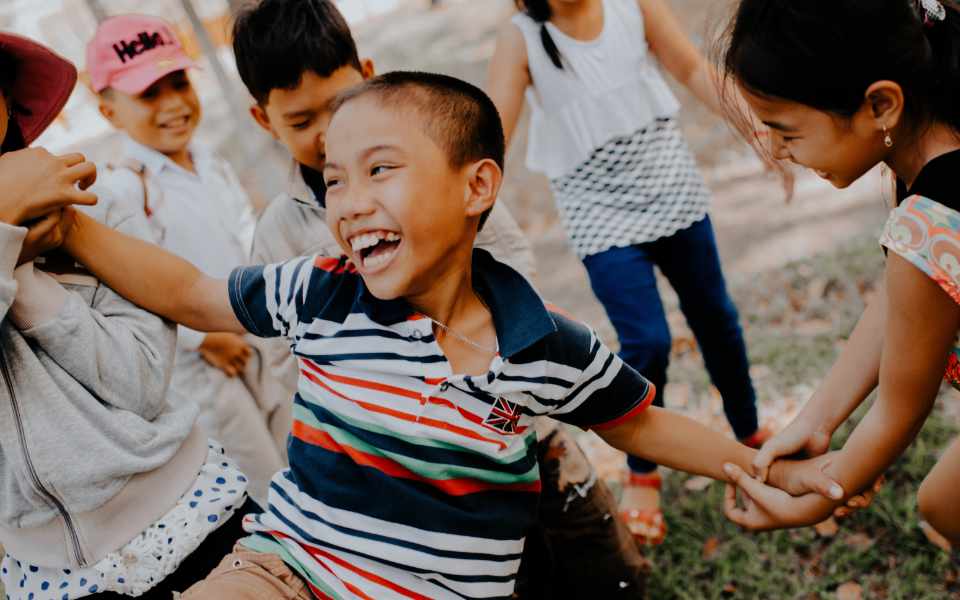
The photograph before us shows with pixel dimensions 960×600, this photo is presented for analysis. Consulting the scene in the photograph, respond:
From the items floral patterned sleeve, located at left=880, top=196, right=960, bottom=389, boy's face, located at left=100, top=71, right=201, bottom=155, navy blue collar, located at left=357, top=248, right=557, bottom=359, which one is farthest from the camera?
boy's face, located at left=100, top=71, right=201, bottom=155

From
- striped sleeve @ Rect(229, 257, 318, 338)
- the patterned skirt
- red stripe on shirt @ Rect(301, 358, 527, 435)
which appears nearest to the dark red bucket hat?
striped sleeve @ Rect(229, 257, 318, 338)

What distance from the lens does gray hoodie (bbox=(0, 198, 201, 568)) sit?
170cm

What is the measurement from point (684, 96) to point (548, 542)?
23.1 ft

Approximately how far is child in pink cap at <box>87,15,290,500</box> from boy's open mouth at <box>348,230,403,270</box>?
131 cm

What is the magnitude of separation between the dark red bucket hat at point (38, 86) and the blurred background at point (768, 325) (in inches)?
47.1

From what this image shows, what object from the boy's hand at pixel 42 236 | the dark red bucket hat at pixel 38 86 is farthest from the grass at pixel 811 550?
the dark red bucket hat at pixel 38 86

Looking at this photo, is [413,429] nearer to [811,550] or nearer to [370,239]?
[370,239]

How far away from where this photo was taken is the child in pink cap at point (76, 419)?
1703mm

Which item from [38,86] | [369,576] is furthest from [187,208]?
[369,576]

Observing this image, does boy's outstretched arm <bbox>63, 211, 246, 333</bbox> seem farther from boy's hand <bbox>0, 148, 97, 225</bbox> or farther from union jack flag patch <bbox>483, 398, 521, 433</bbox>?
union jack flag patch <bbox>483, 398, 521, 433</bbox>

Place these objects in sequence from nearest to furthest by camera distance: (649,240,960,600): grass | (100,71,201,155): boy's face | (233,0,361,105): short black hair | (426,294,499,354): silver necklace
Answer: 1. (426,294,499,354): silver necklace
2. (233,0,361,105): short black hair
3. (649,240,960,600): grass
4. (100,71,201,155): boy's face

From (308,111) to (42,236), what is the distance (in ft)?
3.20

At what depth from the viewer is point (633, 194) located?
2918mm

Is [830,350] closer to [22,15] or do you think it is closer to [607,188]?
[607,188]
